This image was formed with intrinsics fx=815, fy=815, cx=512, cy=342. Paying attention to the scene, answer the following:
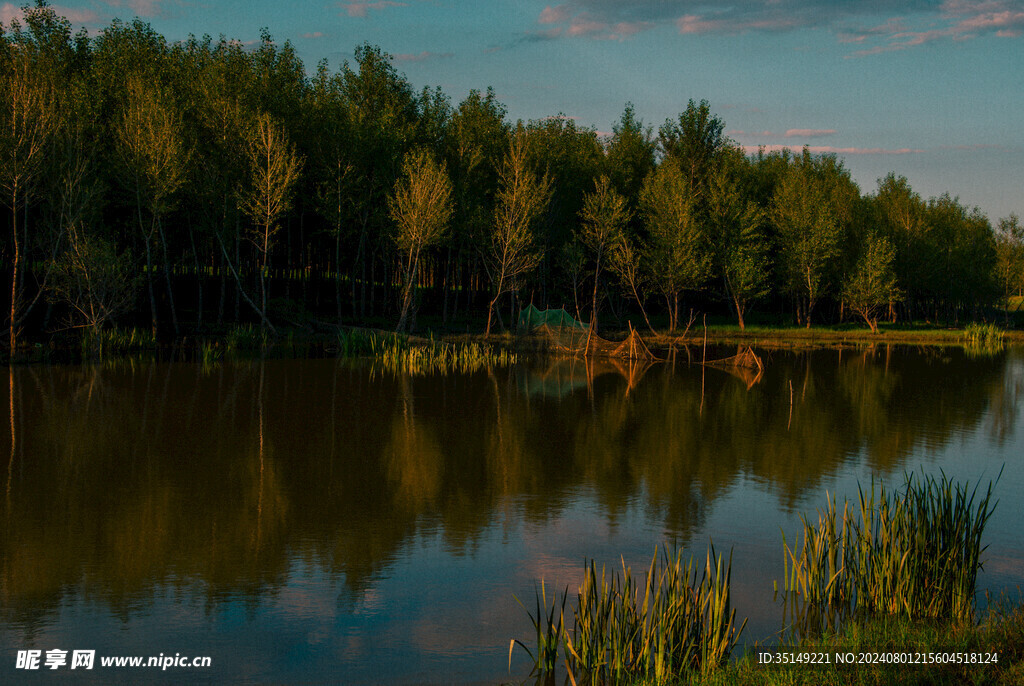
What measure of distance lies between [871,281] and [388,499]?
201ft

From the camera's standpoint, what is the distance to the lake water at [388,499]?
1012 centimetres

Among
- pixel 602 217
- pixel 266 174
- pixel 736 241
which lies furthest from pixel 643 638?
pixel 736 241

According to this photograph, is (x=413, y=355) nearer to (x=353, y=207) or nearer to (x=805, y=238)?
(x=353, y=207)

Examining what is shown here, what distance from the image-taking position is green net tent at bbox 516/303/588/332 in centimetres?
4891

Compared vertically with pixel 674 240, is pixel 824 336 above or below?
below

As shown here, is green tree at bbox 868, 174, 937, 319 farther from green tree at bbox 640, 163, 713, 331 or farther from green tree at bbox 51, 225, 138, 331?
green tree at bbox 51, 225, 138, 331

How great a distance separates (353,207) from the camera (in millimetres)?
55594

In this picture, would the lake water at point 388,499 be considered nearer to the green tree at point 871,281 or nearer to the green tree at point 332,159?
the green tree at point 332,159

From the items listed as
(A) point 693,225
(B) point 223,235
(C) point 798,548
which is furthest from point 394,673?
(A) point 693,225

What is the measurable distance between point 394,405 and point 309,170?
110 feet

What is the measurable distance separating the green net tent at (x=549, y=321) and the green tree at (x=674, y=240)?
1780 centimetres

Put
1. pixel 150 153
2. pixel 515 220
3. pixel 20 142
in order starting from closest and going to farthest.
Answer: pixel 20 142, pixel 150 153, pixel 515 220

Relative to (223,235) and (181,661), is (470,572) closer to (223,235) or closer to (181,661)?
(181,661)

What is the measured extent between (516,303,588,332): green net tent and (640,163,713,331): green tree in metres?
17.8
